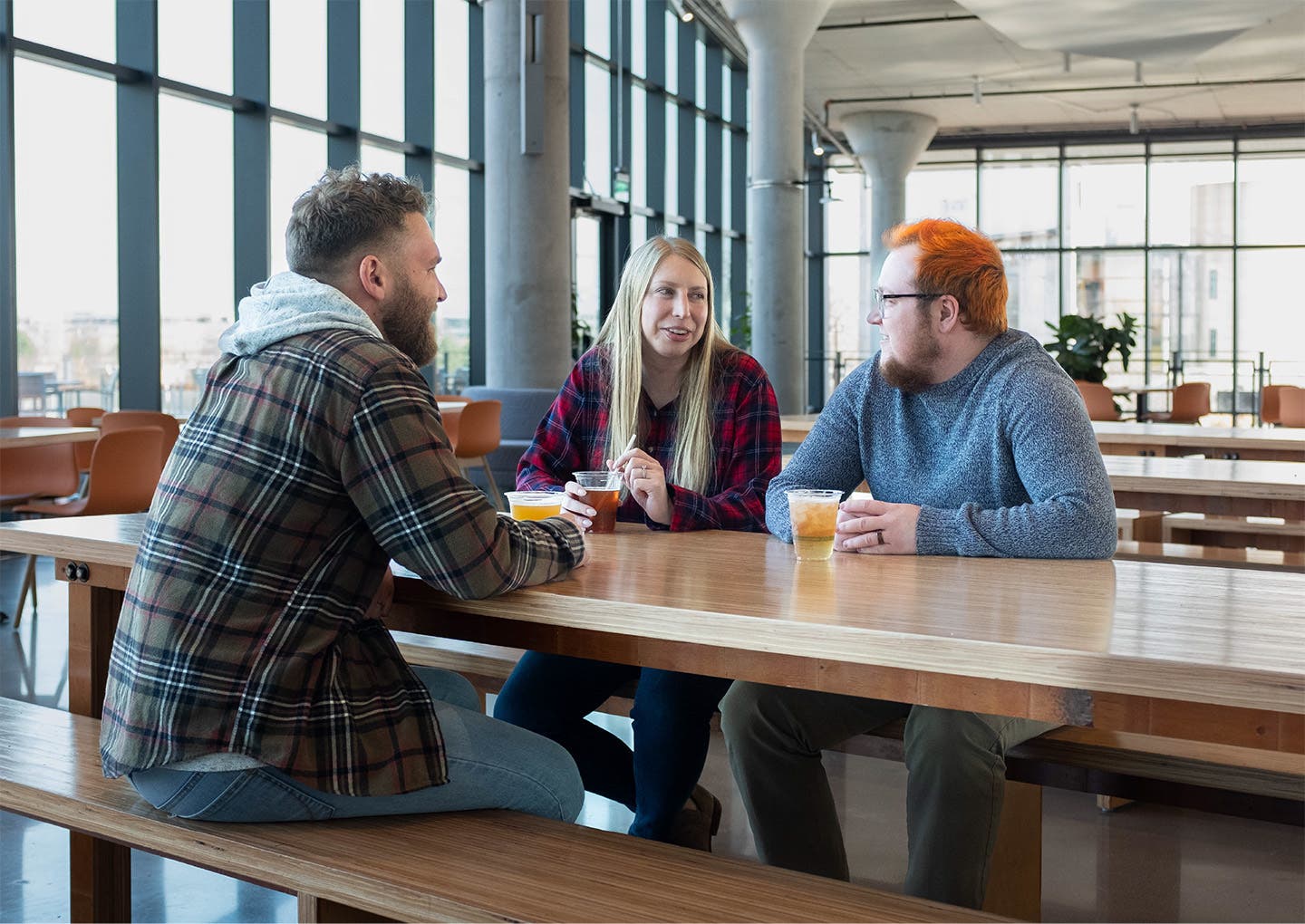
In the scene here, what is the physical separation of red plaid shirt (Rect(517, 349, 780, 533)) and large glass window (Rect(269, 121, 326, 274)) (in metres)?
6.09

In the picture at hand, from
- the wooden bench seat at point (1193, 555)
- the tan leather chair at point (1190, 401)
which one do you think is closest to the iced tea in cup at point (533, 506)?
the wooden bench seat at point (1193, 555)

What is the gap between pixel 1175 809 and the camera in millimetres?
2830

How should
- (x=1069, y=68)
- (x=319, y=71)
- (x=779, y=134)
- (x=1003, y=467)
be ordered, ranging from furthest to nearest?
(x=1069, y=68) → (x=779, y=134) → (x=319, y=71) → (x=1003, y=467)

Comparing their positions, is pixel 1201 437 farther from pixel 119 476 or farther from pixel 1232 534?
pixel 119 476

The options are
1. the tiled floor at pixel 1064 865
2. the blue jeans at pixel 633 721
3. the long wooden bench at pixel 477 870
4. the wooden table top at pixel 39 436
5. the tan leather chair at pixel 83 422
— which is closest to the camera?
the long wooden bench at pixel 477 870

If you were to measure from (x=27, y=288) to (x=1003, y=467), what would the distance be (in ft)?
20.6

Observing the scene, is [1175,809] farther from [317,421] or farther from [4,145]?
[4,145]

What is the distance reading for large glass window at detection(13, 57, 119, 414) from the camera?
22.4 ft

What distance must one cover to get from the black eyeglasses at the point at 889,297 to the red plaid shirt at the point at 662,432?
1.31ft

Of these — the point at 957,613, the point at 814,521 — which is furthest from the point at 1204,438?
the point at 957,613

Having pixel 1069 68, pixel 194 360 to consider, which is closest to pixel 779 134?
pixel 1069 68

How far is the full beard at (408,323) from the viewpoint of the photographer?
176cm

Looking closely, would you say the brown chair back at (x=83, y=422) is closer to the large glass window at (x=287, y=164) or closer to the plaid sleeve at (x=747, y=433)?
the large glass window at (x=287, y=164)

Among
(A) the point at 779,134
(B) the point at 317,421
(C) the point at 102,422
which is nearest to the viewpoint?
(B) the point at 317,421
